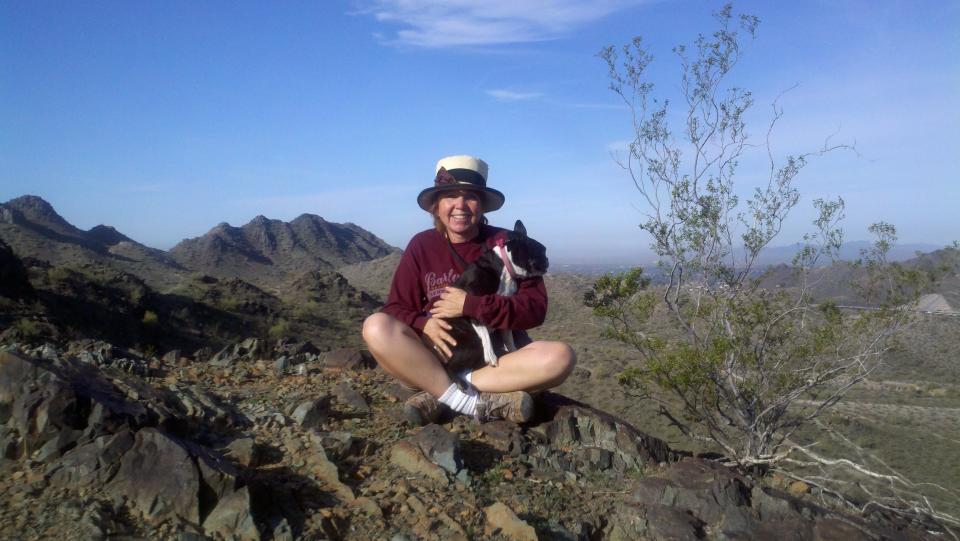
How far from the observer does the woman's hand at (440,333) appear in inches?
159

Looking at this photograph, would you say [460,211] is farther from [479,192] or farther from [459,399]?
[459,399]

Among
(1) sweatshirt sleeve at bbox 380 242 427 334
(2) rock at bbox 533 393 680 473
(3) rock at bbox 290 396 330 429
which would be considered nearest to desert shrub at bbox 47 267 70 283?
(3) rock at bbox 290 396 330 429

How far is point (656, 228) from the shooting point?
22.1 feet

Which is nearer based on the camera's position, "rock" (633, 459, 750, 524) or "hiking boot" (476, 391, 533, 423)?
"rock" (633, 459, 750, 524)

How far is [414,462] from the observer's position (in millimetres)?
3449

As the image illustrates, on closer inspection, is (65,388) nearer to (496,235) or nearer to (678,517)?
(496,235)

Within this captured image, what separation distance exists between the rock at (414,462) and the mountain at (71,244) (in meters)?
25.6

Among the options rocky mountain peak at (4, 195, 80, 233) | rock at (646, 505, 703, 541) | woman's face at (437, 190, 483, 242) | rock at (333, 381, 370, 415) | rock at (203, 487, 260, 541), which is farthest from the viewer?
rocky mountain peak at (4, 195, 80, 233)

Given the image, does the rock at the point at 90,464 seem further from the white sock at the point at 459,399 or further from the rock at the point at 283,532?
the white sock at the point at 459,399

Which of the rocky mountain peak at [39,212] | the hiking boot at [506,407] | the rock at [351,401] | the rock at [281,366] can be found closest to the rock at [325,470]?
A: the rock at [351,401]

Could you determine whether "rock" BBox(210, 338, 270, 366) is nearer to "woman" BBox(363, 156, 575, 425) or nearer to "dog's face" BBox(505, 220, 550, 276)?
"woman" BBox(363, 156, 575, 425)

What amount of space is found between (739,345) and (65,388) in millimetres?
5806

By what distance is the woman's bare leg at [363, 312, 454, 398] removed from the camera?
3.97m

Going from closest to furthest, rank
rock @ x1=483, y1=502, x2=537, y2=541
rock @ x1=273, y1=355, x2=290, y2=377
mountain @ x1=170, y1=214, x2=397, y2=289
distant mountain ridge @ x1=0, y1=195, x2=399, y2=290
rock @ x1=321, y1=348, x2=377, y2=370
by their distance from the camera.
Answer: rock @ x1=483, y1=502, x2=537, y2=541 → rock @ x1=273, y1=355, x2=290, y2=377 → rock @ x1=321, y1=348, x2=377, y2=370 → distant mountain ridge @ x1=0, y1=195, x2=399, y2=290 → mountain @ x1=170, y1=214, x2=397, y2=289
